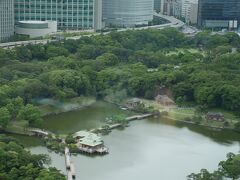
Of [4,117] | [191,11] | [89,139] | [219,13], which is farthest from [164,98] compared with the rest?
[191,11]

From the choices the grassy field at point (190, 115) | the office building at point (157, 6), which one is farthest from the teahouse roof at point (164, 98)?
the office building at point (157, 6)

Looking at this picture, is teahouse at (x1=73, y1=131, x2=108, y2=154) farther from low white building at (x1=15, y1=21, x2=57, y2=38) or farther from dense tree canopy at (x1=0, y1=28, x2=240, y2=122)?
low white building at (x1=15, y1=21, x2=57, y2=38)

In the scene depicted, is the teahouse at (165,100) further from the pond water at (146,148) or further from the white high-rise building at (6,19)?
the white high-rise building at (6,19)

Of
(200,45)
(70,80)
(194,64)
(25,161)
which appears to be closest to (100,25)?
(200,45)

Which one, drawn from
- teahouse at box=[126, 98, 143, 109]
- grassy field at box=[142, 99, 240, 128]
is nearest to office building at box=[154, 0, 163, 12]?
teahouse at box=[126, 98, 143, 109]

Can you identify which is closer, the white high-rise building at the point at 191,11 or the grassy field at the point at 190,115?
the grassy field at the point at 190,115

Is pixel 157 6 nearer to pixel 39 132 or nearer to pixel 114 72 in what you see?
pixel 114 72
